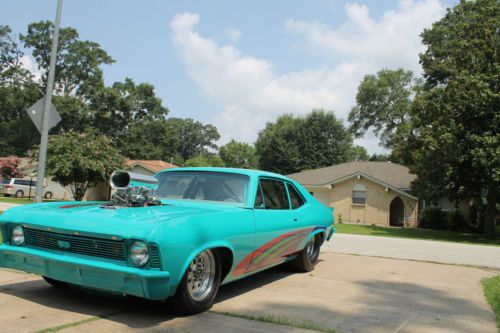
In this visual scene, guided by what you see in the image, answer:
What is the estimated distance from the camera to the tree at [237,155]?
81188 mm

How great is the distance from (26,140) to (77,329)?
6297 centimetres

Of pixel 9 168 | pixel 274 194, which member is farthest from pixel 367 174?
pixel 9 168

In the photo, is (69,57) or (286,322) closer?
(286,322)

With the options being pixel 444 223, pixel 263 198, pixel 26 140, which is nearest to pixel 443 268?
pixel 263 198

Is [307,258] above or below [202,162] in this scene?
below

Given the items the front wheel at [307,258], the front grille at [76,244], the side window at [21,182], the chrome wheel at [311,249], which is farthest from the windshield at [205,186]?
the side window at [21,182]

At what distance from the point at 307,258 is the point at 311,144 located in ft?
157

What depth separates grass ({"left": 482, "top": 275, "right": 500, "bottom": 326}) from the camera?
209 inches

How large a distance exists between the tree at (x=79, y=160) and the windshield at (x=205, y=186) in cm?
1740

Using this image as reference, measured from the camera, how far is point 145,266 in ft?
13.1

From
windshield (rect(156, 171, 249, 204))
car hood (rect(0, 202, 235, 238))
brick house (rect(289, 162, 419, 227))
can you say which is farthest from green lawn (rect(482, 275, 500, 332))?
brick house (rect(289, 162, 419, 227))

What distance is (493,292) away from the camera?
6.15 metres

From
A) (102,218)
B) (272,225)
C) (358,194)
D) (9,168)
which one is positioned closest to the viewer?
(102,218)

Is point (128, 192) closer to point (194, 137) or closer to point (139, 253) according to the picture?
point (139, 253)
